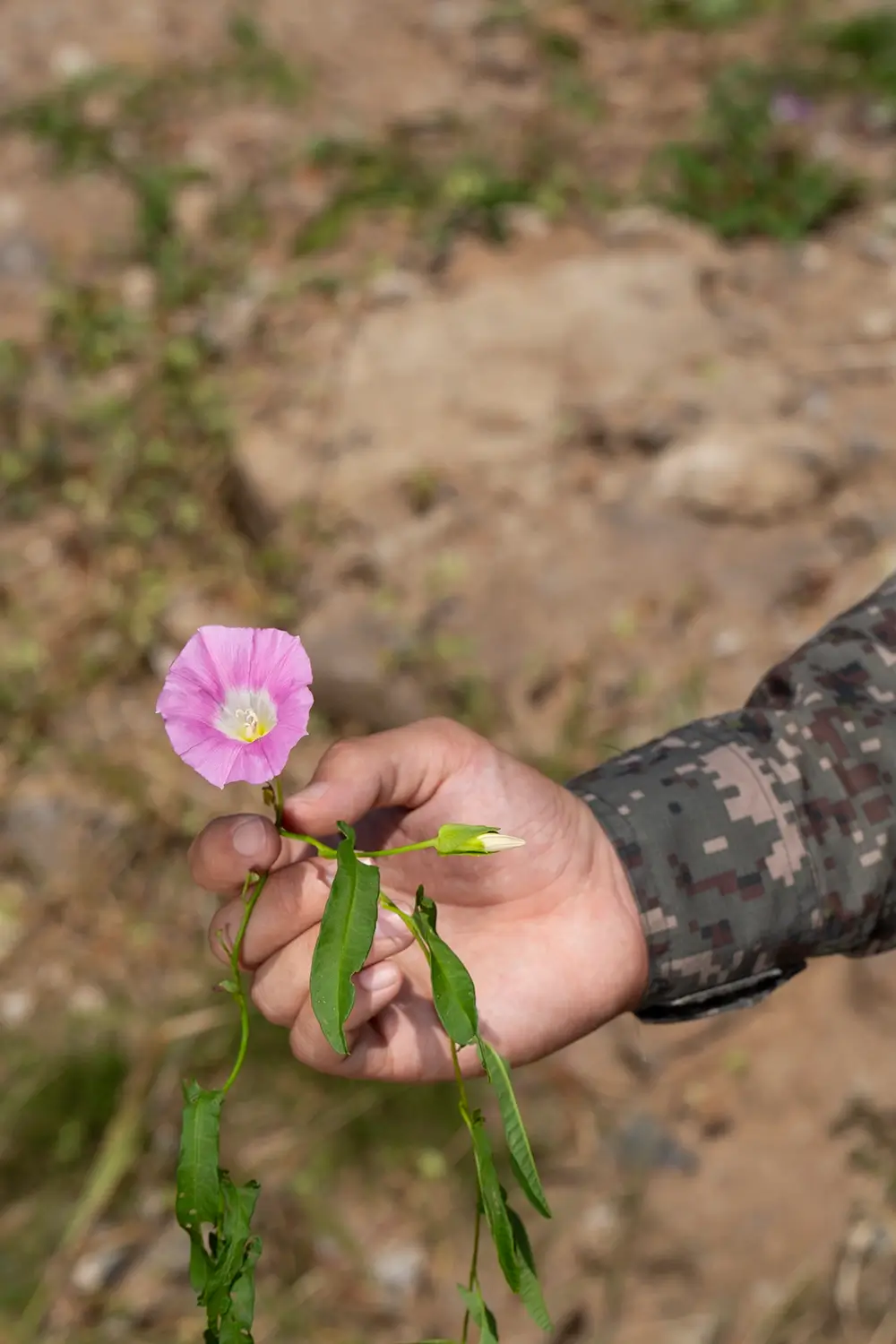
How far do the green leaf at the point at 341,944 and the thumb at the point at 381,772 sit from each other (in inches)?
9.4

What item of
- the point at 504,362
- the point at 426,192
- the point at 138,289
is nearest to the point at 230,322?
the point at 138,289

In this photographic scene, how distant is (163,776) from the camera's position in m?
2.83

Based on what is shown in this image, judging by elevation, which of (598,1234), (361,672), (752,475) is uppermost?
(752,475)

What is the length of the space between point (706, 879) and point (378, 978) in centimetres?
43

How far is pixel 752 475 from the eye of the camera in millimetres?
2857

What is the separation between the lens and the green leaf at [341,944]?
1.04 metres

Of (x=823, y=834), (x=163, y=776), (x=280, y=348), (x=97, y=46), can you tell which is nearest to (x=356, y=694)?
(x=163, y=776)

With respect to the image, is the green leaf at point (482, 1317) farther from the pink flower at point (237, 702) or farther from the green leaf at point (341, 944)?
the pink flower at point (237, 702)

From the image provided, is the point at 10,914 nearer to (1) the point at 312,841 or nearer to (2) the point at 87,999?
(2) the point at 87,999

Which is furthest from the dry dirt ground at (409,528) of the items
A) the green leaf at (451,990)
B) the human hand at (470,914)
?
the green leaf at (451,990)

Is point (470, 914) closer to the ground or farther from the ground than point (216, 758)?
closer to the ground

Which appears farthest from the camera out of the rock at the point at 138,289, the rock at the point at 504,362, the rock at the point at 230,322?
the rock at the point at 138,289

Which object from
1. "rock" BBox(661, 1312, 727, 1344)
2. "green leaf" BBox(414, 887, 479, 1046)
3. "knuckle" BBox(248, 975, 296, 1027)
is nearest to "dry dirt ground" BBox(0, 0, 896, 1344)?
"rock" BBox(661, 1312, 727, 1344)

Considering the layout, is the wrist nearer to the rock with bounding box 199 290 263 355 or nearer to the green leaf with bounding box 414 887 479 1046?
the green leaf with bounding box 414 887 479 1046
